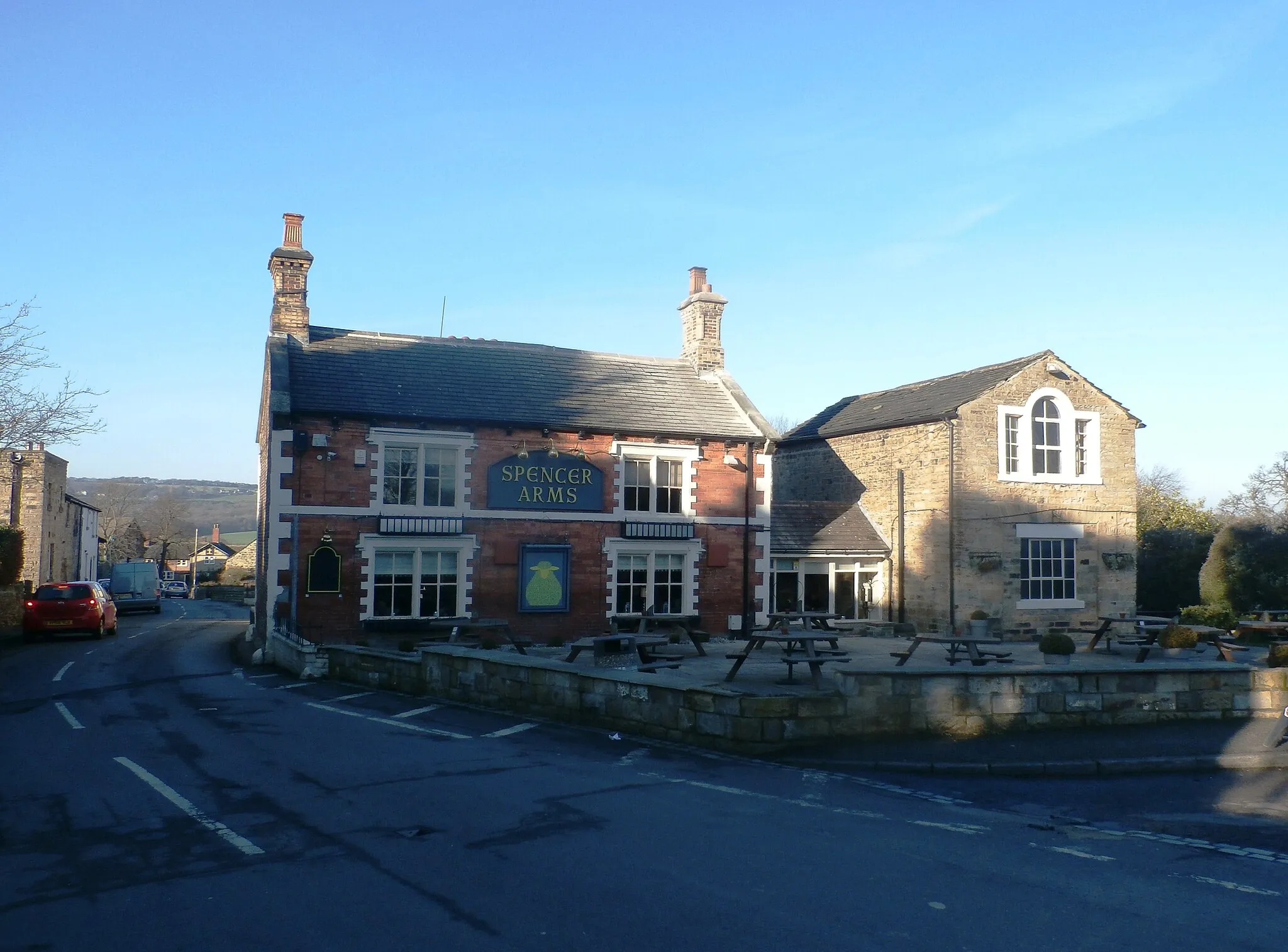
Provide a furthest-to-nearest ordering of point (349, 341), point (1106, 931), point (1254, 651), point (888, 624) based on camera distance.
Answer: point (888, 624)
point (349, 341)
point (1254, 651)
point (1106, 931)

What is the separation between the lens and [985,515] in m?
26.1

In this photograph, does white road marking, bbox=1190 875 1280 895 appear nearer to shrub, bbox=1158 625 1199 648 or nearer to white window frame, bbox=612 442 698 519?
shrub, bbox=1158 625 1199 648

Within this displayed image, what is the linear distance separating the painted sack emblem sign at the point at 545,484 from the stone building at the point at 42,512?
1982cm

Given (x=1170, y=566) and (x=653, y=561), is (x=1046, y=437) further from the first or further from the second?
(x=653, y=561)

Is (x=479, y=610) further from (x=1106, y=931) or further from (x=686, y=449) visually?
(x=1106, y=931)

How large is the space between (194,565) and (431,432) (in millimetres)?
72591

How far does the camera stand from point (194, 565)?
86.1 m

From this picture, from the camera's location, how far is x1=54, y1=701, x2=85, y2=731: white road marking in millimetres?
12469

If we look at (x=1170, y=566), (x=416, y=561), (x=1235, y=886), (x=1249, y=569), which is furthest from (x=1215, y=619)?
(x=416, y=561)

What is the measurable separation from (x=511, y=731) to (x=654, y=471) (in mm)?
12867

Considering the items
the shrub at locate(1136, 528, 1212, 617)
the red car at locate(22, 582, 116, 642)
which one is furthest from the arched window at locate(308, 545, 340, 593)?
the shrub at locate(1136, 528, 1212, 617)

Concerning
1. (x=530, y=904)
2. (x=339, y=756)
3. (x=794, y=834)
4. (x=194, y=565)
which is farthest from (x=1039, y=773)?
(x=194, y=565)

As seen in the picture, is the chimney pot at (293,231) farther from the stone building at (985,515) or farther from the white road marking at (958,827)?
the white road marking at (958,827)

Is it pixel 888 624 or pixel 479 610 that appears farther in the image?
pixel 888 624
